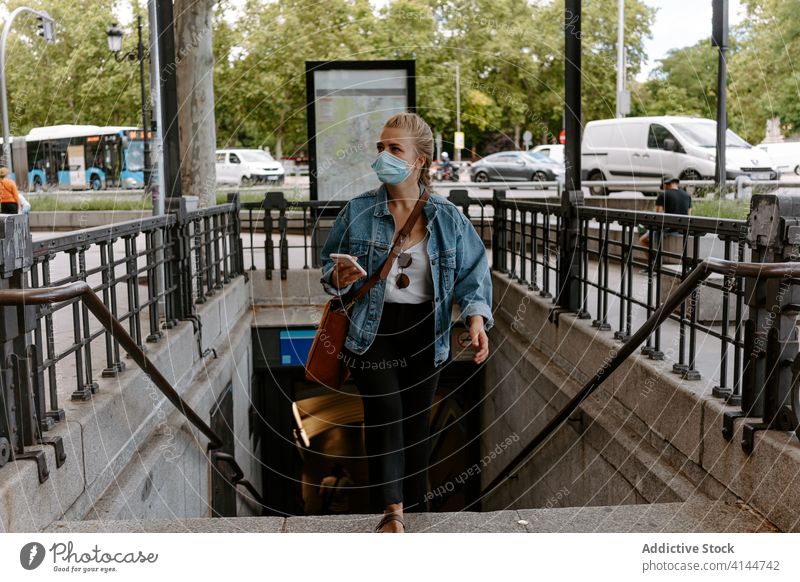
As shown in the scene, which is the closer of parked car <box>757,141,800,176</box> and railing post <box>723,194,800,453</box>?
railing post <box>723,194,800,453</box>

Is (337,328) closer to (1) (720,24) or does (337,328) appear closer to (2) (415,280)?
(2) (415,280)

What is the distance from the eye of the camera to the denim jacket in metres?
3.69

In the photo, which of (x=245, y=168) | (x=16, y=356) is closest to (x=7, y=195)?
(x=16, y=356)

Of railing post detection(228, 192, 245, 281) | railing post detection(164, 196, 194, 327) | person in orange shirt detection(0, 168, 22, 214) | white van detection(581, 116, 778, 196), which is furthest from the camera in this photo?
white van detection(581, 116, 778, 196)

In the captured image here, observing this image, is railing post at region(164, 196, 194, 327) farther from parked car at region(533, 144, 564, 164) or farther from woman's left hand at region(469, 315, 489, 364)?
parked car at region(533, 144, 564, 164)

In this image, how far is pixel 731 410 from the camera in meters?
4.45

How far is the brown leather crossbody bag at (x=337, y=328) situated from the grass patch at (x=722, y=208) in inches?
430

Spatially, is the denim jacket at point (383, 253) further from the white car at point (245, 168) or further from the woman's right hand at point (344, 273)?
the white car at point (245, 168)

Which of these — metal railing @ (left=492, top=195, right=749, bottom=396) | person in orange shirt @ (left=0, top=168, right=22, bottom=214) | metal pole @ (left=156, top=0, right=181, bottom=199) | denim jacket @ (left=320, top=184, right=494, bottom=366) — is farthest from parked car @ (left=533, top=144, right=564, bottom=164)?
denim jacket @ (left=320, top=184, right=494, bottom=366)

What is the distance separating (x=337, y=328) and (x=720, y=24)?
10276mm

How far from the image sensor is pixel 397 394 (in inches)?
150

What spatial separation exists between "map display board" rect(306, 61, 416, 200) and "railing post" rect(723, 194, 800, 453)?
7.91 meters
